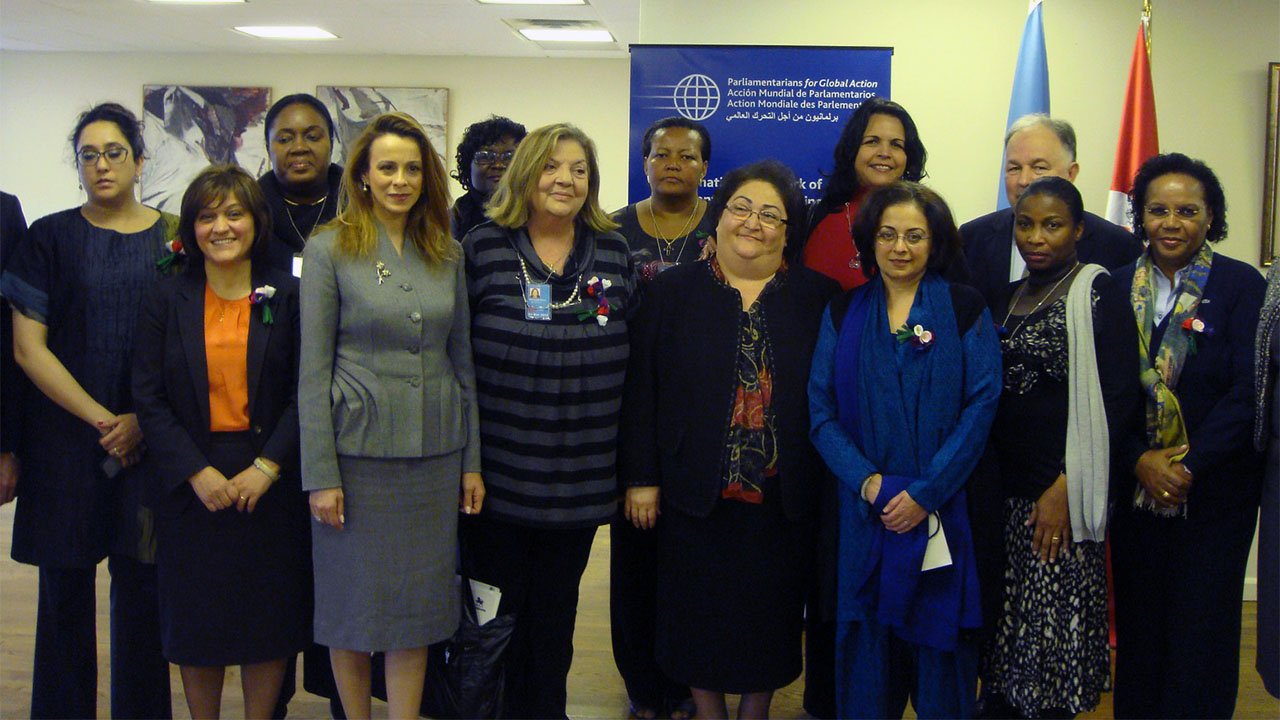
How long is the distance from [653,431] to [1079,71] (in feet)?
11.3

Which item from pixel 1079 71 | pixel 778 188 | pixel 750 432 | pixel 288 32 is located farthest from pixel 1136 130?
pixel 288 32

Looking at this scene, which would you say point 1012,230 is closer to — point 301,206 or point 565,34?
point 301,206

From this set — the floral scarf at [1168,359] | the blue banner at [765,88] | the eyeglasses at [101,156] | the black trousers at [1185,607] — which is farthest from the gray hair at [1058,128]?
the eyeglasses at [101,156]

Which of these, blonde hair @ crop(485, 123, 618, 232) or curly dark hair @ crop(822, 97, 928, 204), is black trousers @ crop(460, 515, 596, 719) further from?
curly dark hair @ crop(822, 97, 928, 204)

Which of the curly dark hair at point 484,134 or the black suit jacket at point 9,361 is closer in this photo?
the black suit jacket at point 9,361

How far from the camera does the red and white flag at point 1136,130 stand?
4410mm

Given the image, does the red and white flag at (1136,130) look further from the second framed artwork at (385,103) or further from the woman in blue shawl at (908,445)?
the second framed artwork at (385,103)

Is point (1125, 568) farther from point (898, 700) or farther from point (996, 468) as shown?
point (898, 700)

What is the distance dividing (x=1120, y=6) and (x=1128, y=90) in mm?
475

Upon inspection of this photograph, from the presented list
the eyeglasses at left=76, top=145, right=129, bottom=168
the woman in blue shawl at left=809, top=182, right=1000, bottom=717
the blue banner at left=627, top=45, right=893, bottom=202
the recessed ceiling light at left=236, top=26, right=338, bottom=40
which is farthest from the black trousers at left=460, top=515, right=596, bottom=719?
the recessed ceiling light at left=236, top=26, right=338, bottom=40

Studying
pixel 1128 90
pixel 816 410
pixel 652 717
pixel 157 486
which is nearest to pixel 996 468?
pixel 816 410

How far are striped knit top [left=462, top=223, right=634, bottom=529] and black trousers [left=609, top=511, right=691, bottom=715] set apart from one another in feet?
1.74

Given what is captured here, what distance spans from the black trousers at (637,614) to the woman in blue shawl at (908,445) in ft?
2.54

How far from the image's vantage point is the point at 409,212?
2527 millimetres
